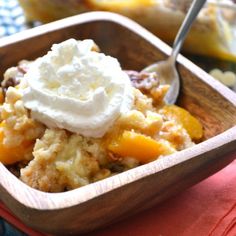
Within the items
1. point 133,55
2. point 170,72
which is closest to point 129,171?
point 170,72

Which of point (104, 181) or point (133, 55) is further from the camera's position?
point (133, 55)

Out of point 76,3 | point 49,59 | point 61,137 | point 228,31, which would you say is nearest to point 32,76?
point 49,59

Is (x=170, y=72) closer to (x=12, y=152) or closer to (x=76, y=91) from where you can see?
(x=76, y=91)

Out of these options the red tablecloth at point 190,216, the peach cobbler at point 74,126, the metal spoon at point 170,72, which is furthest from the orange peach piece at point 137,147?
the metal spoon at point 170,72

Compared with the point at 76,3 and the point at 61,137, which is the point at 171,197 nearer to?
the point at 61,137

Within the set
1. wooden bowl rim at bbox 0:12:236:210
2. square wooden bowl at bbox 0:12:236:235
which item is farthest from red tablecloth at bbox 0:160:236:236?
wooden bowl rim at bbox 0:12:236:210

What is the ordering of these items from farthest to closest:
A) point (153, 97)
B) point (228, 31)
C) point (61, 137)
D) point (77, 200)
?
point (228, 31), point (153, 97), point (61, 137), point (77, 200)
